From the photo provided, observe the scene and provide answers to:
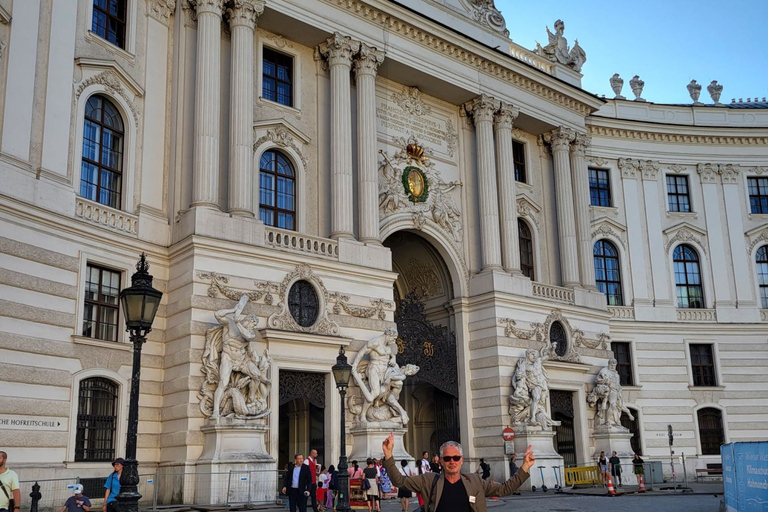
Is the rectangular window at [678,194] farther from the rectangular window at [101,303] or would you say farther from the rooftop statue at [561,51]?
the rectangular window at [101,303]

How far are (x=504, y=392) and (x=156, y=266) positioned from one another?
13.9 m

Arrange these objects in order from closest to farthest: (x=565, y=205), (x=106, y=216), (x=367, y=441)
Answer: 1. (x=106, y=216)
2. (x=367, y=441)
3. (x=565, y=205)

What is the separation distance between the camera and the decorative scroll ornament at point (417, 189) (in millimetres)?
31250

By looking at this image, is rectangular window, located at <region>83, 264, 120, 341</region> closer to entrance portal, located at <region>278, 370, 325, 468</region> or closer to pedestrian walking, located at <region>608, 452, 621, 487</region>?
entrance portal, located at <region>278, 370, 325, 468</region>

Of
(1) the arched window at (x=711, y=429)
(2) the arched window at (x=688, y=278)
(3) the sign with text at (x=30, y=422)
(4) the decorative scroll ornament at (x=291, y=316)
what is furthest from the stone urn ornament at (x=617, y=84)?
(3) the sign with text at (x=30, y=422)

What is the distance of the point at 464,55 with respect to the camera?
3375 centimetres

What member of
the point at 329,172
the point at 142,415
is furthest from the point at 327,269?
the point at 142,415

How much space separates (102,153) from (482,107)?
1633 centimetres

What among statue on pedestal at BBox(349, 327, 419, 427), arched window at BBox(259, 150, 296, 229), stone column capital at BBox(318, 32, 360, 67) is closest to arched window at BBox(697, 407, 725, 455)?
statue on pedestal at BBox(349, 327, 419, 427)

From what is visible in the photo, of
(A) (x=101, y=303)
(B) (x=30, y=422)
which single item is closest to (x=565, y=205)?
(A) (x=101, y=303)

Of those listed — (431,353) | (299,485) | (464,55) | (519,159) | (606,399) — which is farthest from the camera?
(519,159)

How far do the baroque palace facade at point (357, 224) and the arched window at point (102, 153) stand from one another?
7cm

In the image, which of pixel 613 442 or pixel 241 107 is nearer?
pixel 241 107

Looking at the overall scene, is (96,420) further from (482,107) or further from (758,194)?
(758,194)
